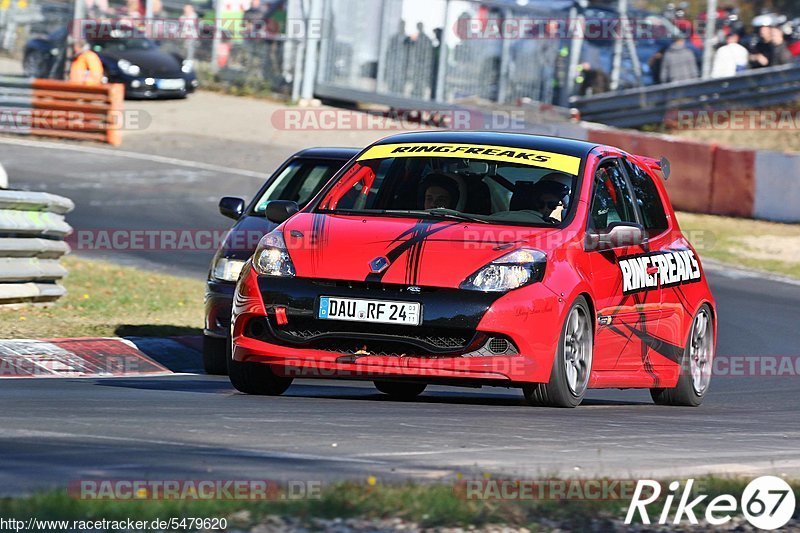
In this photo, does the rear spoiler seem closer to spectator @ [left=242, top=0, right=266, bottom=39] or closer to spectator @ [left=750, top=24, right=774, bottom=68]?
spectator @ [left=750, top=24, right=774, bottom=68]

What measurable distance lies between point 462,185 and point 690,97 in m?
19.7

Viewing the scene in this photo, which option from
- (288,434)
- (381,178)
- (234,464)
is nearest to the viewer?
(234,464)

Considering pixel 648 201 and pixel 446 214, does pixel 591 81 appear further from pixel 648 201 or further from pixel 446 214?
pixel 446 214

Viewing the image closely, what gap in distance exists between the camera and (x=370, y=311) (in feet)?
24.9

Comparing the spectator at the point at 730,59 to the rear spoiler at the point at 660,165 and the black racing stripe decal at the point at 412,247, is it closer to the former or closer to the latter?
the rear spoiler at the point at 660,165

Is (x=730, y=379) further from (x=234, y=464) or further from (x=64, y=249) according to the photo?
(x=234, y=464)

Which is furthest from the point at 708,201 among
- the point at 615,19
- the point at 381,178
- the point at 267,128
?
the point at 381,178

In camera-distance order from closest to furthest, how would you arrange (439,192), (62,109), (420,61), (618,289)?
(618,289) < (439,192) < (62,109) < (420,61)

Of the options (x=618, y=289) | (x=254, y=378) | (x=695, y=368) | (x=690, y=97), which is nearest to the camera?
(x=254, y=378)

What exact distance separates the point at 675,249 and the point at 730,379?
2.56 metres

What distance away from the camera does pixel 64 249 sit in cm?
1253

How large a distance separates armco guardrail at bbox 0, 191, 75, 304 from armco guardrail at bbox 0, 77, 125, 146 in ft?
52.0

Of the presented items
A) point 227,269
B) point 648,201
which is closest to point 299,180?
point 227,269

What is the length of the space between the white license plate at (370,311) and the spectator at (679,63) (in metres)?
21.0
